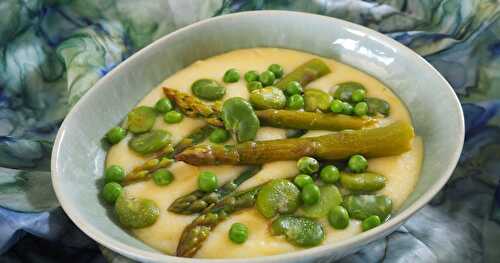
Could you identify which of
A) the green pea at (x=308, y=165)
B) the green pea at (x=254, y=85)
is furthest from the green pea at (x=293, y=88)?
the green pea at (x=308, y=165)

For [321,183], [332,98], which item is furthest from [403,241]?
[332,98]

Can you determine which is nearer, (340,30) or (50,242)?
(50,242)

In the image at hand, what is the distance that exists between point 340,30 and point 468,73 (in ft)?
2.18

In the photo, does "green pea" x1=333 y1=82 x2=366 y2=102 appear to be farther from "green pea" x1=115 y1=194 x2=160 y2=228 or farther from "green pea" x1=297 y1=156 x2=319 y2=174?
"green pea" x1=115 y1=194 x2=160 y2=228

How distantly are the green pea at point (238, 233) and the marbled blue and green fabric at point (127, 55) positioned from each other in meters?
0.47

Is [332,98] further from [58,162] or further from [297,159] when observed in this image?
[58,162]

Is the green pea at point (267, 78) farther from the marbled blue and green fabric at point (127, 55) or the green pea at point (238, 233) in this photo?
the green pea at point (238, 233)

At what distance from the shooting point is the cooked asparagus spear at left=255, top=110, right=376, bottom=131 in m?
2.52

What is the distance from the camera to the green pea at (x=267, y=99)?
2.65 meters

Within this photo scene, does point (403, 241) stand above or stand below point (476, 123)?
below

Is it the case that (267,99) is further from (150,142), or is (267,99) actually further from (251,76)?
(150,142)

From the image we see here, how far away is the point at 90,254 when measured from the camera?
245 centimetres

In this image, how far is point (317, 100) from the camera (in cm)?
266

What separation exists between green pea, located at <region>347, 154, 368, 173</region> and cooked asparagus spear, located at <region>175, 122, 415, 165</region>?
4cm
